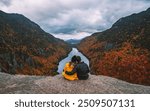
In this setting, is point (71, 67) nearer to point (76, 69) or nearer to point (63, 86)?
point (76, 69)

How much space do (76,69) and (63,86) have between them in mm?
1855

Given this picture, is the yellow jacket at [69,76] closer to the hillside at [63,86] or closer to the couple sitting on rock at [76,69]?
the couple sitting on rock at [76,69]

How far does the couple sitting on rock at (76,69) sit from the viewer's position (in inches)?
1030

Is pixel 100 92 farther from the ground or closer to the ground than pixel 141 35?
closer to the ground

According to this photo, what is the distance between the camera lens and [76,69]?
85.8 ft

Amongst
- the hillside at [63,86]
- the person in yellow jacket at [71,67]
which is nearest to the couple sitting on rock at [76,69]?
the person in yellow jacket at [71,67]

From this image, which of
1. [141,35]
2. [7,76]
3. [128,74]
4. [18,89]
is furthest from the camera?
[141,35]

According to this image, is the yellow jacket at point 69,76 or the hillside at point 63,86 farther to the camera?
the yellow jacket at point 69,76

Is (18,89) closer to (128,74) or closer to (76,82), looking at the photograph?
(76,82)

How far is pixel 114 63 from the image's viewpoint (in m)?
143

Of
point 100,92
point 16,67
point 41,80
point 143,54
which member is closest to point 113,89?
point 100,92

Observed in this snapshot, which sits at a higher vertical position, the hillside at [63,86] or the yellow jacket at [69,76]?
the yellow jacket at [69,76]

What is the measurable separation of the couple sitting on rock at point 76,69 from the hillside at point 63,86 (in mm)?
518

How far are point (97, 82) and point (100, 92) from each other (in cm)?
245
